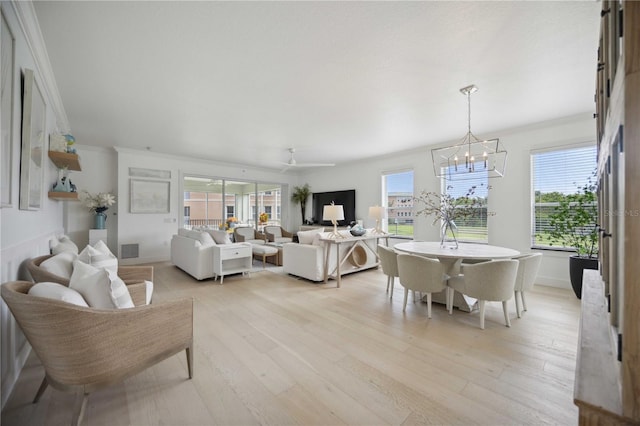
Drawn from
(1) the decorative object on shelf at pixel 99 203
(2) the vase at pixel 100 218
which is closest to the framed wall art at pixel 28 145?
(1) the decorative object on shelf at pixel 99 203

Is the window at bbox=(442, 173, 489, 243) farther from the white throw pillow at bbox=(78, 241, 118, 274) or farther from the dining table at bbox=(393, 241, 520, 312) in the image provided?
the white throw pillow at bbox=(78, 241, 118, 274)

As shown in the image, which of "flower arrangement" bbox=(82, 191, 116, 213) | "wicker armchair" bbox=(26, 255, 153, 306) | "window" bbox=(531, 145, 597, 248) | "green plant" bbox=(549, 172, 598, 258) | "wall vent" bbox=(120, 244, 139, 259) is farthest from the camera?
"wall vent" bbox=(120, 244, 139, 259)

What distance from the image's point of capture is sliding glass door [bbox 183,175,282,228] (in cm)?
742

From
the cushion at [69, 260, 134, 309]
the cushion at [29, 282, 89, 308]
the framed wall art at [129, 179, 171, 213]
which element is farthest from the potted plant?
the framed wall art at [129, 179, 171, 213]

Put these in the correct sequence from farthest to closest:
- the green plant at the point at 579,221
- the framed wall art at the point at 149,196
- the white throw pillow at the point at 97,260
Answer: the framed wall art at the point at 149,196, the green plant at the point at 579,221, the white throw pillow at the point at 97,260

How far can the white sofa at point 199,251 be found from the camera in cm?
435

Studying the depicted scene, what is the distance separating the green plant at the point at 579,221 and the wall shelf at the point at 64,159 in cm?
658

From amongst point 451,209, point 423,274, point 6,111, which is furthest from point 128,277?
point 451,209

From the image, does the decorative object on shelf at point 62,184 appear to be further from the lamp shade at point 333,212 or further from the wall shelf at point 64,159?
the lamp shade at point 333,212

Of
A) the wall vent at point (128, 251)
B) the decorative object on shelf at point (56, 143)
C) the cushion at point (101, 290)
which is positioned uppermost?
the decorative object on shelf at point (56, 143)

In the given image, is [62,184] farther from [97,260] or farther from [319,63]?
[319,63]

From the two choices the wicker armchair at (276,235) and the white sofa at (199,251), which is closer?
the white sofa at (199,251)

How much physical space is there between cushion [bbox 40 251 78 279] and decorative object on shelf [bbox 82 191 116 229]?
4084mm

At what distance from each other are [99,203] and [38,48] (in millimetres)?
4152
